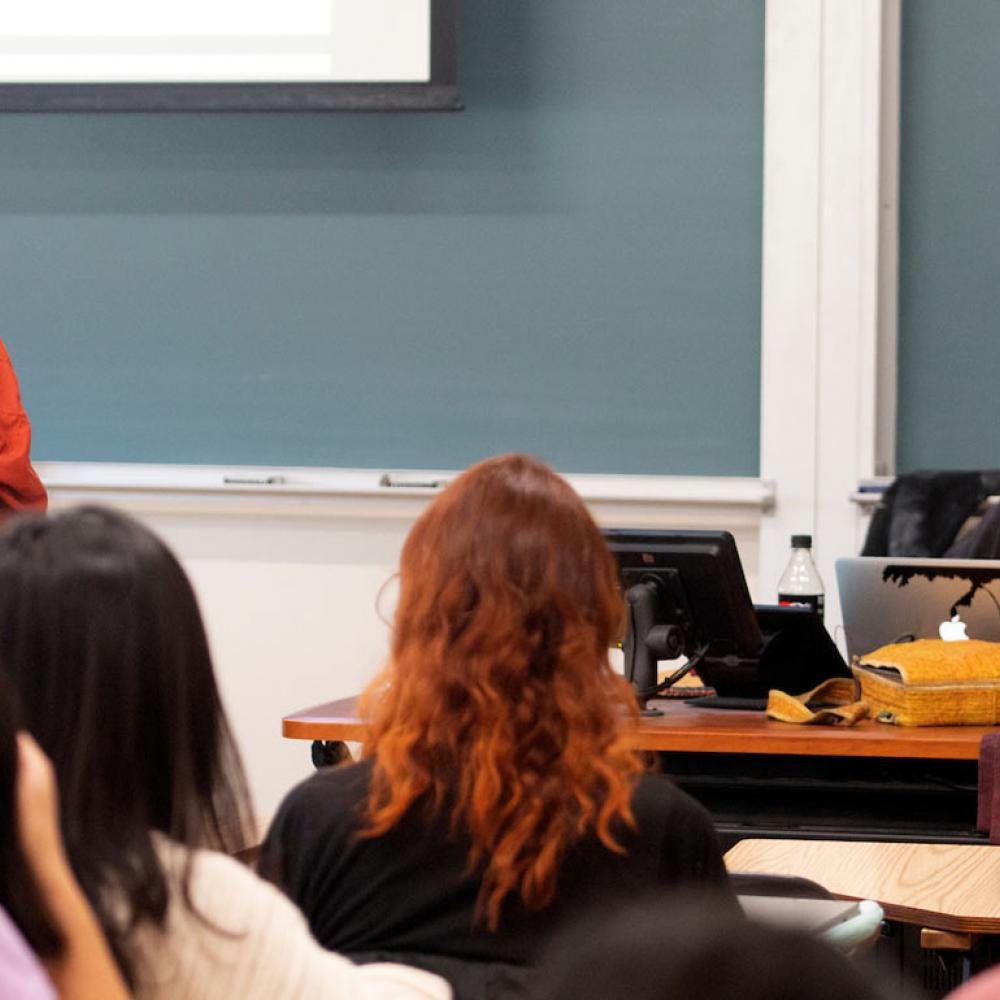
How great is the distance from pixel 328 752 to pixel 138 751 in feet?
5.60

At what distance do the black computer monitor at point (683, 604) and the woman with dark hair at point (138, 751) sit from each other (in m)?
1.63

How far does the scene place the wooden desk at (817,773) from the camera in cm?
245

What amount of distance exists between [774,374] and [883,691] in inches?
67.6

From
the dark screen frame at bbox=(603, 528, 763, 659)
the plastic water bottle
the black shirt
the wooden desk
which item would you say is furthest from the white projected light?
the black shirt

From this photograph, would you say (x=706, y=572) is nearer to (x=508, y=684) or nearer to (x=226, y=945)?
(x=508, y=684)

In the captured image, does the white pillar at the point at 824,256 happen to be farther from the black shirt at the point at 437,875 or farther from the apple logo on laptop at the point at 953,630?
the black shirt at the point at 437,875

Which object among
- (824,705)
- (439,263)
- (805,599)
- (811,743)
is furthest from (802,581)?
(439,263)

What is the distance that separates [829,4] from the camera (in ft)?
13.6

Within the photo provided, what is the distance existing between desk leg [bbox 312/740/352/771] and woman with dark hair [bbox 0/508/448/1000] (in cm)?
165

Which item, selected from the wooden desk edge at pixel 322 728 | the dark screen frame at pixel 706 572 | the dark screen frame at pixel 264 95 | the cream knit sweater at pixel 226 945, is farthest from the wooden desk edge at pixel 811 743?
the dark screen frame at pixel 264 95

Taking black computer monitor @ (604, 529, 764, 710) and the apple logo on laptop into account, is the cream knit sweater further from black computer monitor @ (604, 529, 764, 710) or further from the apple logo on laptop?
the apple logo on laptop

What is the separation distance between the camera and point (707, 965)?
38cm

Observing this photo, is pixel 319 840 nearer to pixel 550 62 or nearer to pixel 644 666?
pixel 644 666

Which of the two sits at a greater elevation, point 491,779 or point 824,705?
point 491,779
